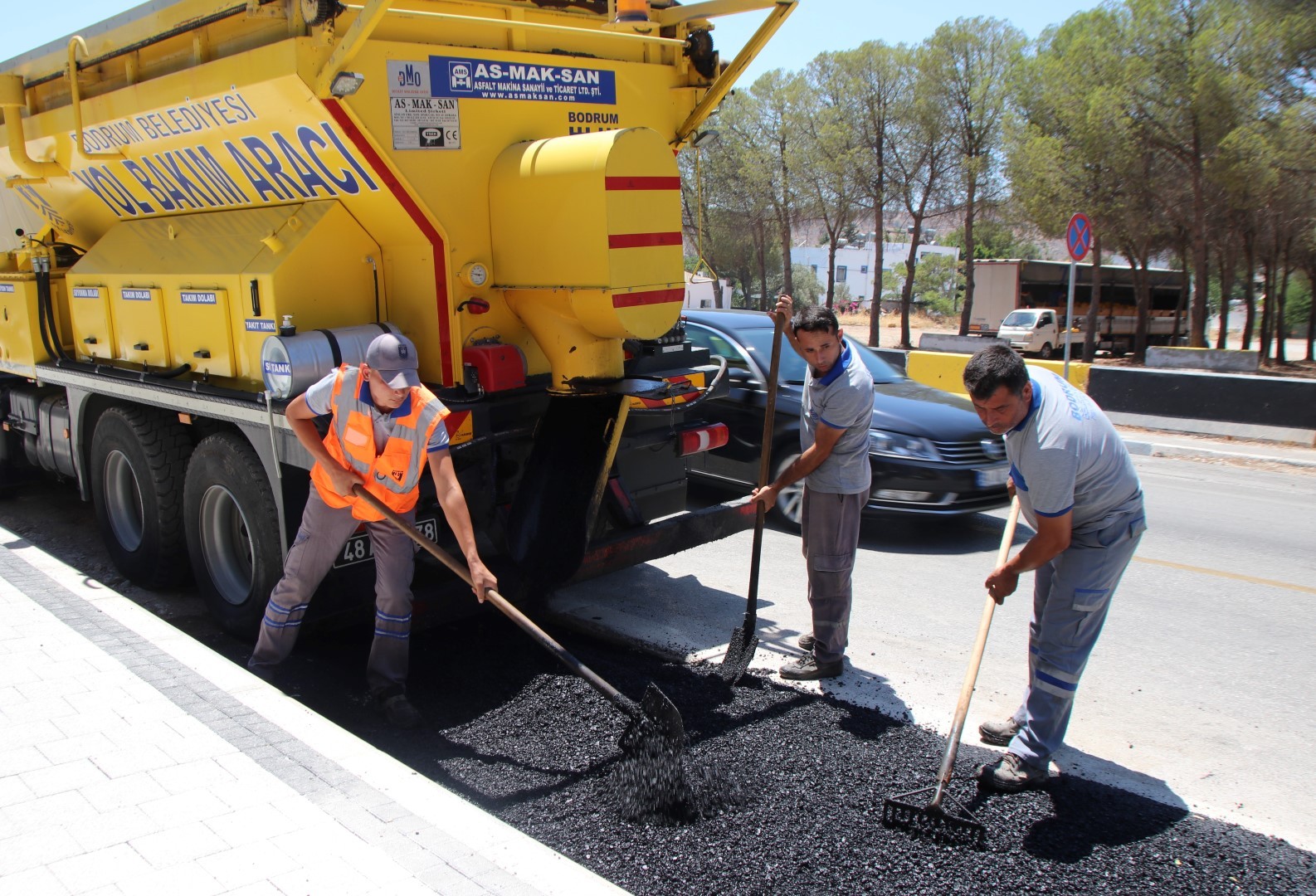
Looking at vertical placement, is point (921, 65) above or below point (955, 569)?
above

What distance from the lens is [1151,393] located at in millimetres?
12977

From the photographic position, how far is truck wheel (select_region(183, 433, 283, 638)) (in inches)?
183

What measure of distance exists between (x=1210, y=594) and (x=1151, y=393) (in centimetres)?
799

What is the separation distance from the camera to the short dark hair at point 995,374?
3264mm

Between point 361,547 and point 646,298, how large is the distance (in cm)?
179

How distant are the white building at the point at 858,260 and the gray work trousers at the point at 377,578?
54.6m

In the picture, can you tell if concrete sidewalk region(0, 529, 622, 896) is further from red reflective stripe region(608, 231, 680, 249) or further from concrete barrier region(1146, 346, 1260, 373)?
concrete barrier region(1146, 346, 1260, 373)

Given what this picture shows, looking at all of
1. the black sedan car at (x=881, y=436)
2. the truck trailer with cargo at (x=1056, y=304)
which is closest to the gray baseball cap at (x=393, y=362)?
the black sedan car at (x=881, y=436)

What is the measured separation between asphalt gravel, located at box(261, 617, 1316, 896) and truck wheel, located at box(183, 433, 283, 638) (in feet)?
1.98

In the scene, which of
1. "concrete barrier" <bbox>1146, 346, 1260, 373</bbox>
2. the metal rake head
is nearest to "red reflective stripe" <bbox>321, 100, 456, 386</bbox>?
the metal rake head

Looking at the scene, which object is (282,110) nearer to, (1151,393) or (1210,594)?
(1210,594)

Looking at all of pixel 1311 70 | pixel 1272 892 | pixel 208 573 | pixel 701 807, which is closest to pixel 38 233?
pixel 208 573

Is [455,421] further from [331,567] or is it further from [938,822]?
[938,822]

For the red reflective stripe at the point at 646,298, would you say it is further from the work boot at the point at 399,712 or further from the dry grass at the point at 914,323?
the dry grass at the point at 914,323
